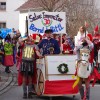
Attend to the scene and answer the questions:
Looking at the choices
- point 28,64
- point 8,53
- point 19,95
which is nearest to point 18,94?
point 19,95

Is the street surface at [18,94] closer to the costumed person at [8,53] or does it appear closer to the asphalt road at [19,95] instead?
the asphalt road at [19,95]

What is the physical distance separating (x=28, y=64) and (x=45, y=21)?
2.11 meters

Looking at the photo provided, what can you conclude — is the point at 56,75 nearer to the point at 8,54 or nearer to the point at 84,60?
the point at 84,60

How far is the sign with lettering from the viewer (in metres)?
12.8

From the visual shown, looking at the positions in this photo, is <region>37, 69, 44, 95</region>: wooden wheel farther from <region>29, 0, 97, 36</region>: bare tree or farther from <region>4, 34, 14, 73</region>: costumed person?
<region>29, 0, 97, 36</region>: bare tree

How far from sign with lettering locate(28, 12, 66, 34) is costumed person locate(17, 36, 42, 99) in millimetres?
1321

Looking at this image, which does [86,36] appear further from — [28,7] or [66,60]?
[28,7]

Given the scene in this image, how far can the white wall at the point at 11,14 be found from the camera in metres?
58.5

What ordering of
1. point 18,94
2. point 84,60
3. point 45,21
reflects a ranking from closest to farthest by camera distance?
1. point 84,60
2. point 18,94
3. point 45,21

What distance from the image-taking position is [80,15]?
1469 inches

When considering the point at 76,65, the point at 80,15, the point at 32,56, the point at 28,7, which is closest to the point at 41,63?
the point at 32,56

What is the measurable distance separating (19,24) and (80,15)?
2139 centimetres

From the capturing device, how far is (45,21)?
13047 millimetres

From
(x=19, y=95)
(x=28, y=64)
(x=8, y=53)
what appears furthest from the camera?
(x=8, y=53)
